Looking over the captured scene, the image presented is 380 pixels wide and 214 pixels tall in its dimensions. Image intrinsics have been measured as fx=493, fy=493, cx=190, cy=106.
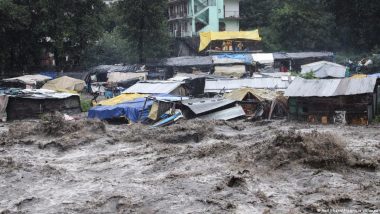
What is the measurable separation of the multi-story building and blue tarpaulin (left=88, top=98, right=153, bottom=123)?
3194cm

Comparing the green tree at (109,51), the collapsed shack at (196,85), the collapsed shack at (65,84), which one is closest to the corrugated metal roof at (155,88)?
the collapsed shack at (196,85)

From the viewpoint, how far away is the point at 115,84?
4056 centimetres

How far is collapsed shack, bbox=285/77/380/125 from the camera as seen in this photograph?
25172mm

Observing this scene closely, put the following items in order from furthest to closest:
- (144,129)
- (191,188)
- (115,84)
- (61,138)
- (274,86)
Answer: (115,84) → (274,86) → (144,129) → (61,138) → (191,188)

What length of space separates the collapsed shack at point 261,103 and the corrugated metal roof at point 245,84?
3.40m

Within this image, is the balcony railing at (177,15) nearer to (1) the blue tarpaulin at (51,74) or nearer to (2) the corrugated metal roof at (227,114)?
(1) the blue tarpaulin at (51,74)

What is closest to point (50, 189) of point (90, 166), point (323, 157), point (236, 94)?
point (90, 166)

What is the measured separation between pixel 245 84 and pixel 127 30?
18115mm

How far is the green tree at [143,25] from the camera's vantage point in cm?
4744

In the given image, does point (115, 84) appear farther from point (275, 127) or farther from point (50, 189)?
point (50, 189)

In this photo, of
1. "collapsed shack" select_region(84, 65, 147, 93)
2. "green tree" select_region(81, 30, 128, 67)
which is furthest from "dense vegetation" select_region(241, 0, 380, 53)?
"collapsed shack" select_region(84, 65, 147, 93)

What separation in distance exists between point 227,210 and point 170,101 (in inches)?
633

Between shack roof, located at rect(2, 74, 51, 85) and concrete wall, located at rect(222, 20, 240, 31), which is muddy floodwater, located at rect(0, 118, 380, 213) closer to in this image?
shack roof, located at rect(2, 74, 51, 85)

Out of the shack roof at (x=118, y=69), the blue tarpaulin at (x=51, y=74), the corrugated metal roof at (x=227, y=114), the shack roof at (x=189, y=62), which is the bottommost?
the corrugated metal roof at (x=227, y=114)
